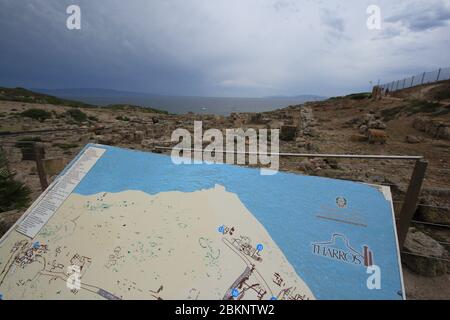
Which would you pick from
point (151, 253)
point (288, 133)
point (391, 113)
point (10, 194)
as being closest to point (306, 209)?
point (151, 253)

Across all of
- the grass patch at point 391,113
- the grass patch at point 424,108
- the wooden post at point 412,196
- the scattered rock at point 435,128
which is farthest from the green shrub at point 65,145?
the grass patch at point 424,108

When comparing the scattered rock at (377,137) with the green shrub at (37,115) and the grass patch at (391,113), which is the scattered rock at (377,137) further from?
the green shrub at (37,115)

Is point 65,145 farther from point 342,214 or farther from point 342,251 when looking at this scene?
point 342,251

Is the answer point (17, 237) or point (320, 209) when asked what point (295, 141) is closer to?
point (320, 209)

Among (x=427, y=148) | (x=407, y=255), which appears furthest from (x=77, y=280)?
(x=427, y=148)

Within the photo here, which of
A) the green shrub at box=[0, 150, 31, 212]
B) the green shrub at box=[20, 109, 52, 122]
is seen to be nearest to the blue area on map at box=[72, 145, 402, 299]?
the green shrub at box=[0, 150, 31, 212]

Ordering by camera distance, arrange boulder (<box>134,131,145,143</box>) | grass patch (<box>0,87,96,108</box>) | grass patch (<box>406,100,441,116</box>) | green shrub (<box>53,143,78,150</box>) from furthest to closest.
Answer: grass patch (<box>0,87,96,108</box>), grass patch (<box>406,100,441,116</box>), boulder (<box>134,131,145,143</box>), green shrub (<box>53,143,78,150</box>)

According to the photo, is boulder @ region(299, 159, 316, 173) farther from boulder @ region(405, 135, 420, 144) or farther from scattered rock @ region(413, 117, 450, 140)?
scattered rock @ region(413, 117, 450, 140)
